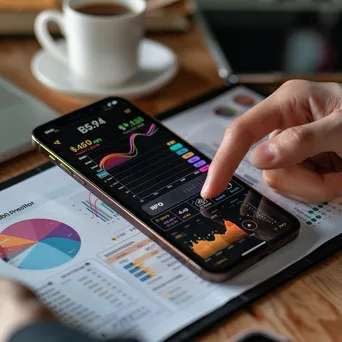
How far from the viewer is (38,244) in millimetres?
627

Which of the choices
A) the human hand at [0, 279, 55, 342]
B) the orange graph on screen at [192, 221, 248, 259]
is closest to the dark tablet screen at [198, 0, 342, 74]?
the orange graph on screen at [192, 221, 248, 259]

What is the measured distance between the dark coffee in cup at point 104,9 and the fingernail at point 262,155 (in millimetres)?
356

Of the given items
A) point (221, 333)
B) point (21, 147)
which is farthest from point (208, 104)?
point (221, 333)

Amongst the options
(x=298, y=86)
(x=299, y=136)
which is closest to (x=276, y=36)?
(x=298, y=86)

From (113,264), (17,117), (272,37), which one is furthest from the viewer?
(272,37)

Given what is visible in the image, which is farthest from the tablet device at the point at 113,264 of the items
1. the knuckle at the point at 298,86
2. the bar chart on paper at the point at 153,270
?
the knuckle at the point at 298,86

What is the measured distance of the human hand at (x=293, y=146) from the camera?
62 centimetres

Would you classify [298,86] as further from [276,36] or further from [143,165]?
[276,36]

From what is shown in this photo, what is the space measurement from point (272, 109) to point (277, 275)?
180 millimetres

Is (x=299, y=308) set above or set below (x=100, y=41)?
below

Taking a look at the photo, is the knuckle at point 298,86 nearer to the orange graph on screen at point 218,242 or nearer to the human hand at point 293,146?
the human hand at point 293,146

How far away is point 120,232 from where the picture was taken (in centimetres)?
64

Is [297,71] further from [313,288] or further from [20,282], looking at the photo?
[20,282]

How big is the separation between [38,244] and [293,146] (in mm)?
256
